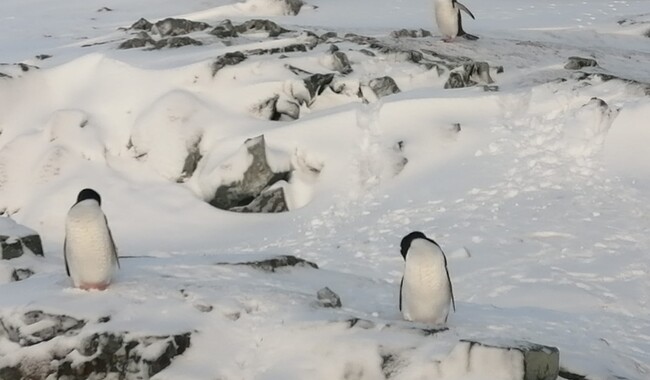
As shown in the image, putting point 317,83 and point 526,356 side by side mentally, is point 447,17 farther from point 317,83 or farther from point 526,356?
point 526,356

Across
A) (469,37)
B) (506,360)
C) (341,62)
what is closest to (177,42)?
(341,62)

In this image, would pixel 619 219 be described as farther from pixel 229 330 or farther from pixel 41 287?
pixel 41 287

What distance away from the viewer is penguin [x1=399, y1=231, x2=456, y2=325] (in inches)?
183

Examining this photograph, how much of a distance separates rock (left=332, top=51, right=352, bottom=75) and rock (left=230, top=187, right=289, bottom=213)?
2.25 metres

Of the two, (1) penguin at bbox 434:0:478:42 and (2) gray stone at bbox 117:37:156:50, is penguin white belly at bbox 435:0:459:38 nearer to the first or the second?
(1) penguin at bbox 434:0:478:42

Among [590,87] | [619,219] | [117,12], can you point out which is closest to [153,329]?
[619,219]

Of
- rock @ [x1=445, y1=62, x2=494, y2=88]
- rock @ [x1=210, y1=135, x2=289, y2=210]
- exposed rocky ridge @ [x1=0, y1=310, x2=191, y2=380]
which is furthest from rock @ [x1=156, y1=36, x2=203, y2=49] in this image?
exposed rocky ridge @ [x1=0, y1=310, x2=191, y2=380]

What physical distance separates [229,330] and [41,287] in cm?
114

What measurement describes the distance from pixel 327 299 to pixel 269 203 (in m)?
3.96

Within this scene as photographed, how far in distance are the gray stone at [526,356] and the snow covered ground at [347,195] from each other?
3.7 inches

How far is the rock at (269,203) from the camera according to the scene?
28.3 ft

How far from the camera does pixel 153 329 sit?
4.23 metres

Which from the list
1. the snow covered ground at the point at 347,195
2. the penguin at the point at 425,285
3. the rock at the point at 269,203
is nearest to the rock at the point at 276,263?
the snow covered ground at the point at 347,195

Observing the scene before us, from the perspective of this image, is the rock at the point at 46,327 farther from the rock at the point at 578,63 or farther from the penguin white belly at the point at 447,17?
the penguin white belly at the point at 447,17
